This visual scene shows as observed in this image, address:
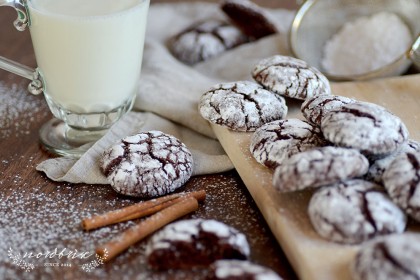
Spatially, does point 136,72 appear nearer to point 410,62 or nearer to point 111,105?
point 111,105

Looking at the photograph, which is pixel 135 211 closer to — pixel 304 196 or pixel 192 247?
pixel 192 247

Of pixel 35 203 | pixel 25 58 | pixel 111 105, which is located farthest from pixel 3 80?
pixel 35 203

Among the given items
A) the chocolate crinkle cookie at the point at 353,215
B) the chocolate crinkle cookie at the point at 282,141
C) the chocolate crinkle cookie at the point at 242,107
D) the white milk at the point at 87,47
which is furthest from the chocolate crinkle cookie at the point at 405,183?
the white milk at the point at 87,47

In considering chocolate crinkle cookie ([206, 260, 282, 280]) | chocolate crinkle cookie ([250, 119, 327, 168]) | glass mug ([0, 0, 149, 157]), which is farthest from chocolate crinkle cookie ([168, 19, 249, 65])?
chocolate crinkle cookie ([206, 260, 282, 280])

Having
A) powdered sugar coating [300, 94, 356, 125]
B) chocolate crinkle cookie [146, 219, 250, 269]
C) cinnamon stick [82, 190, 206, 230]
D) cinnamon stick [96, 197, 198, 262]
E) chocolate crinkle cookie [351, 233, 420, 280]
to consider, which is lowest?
cinnamon stick [82, 190, 206, 230]

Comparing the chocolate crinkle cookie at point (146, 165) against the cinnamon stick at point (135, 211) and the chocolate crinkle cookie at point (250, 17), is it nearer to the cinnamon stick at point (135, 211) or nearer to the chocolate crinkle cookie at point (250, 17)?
the cinnamon stick at point (135, 211)

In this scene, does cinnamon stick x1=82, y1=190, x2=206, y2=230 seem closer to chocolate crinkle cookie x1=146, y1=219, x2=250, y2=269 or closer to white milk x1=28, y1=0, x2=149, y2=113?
chocolate crinkle cookie x1=146, y1=219, x2=250, y2=269
